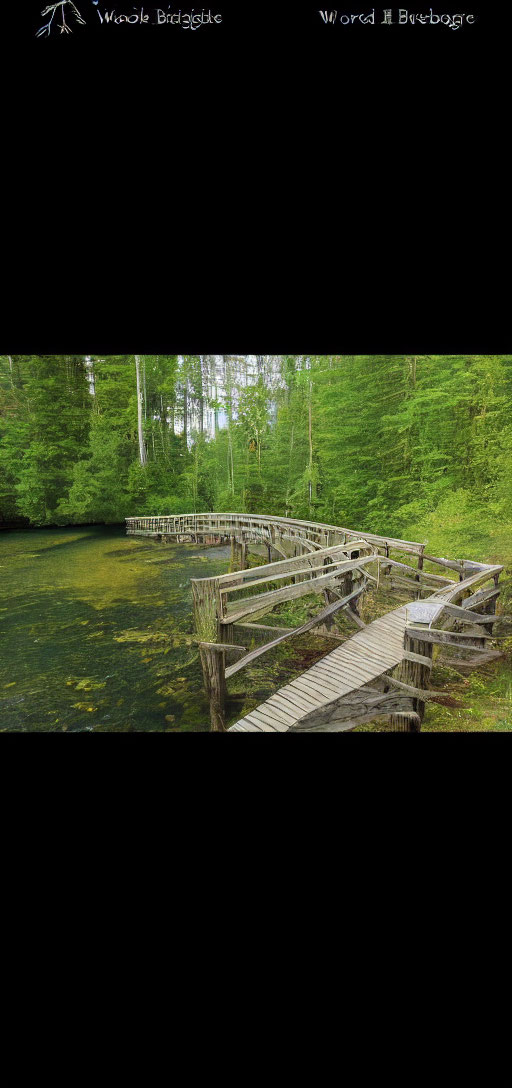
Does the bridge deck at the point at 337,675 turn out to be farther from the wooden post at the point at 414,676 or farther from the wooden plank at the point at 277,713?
the wooden post at the point at 414,676

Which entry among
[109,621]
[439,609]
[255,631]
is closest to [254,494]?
[255,631]

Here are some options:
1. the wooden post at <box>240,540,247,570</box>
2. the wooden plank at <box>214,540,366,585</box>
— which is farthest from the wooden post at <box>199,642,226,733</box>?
the wooden post at <box>240,540,247,570</box>

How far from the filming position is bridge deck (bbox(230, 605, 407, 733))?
350 centimetres

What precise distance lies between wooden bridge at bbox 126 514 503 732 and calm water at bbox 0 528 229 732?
0.24 metres

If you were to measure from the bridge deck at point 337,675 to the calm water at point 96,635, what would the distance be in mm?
618

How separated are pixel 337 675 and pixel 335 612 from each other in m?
0.69

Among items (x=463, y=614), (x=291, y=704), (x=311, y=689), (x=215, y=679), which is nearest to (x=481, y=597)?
(x=463, y=614)

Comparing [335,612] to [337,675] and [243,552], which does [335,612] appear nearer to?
[337,675]

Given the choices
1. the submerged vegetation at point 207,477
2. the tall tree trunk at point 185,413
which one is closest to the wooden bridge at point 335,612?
the submerged vegetation at point 207,477

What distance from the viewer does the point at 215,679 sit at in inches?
142

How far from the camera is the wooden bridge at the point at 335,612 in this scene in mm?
3502

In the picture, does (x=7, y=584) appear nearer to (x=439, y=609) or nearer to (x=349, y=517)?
(x=349, y=517)

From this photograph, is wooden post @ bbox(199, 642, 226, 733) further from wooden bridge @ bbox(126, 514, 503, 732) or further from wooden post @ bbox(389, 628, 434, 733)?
wooden post @ bbox(389, 628, 434, 733)

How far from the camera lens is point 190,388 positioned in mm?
3600
